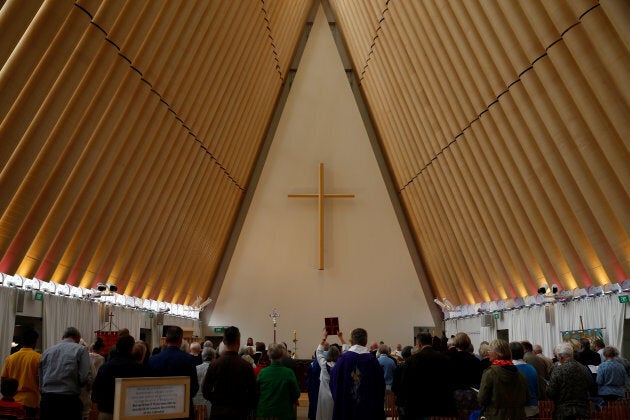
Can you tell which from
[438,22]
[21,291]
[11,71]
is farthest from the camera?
[438,22]

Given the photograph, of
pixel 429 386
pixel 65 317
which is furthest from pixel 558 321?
pixel 65 317

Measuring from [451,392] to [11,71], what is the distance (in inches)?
234

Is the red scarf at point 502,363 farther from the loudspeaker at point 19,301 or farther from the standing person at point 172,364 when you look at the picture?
the loudspeaker at point 19,301

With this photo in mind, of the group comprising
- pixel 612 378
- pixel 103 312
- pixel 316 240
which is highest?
pixel 316 240

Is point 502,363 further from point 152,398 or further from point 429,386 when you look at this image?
point 152,398

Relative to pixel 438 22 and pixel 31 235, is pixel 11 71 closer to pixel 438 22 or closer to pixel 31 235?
pixel 31 235

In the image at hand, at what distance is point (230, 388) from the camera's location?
5.23 m

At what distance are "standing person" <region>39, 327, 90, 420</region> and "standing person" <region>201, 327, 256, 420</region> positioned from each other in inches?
55.7

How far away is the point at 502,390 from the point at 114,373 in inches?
123

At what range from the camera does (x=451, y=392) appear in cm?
639

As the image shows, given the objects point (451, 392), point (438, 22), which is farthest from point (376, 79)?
point (451, 392)

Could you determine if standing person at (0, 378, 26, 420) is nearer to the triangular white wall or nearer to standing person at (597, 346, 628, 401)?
standing person at (597, 346, 628, 401)

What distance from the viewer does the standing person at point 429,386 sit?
20.6 feet

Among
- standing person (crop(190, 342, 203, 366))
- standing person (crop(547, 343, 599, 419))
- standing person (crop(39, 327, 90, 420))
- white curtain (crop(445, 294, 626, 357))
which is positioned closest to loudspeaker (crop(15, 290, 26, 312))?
standing person (crop(190, 342, 203, 366))
